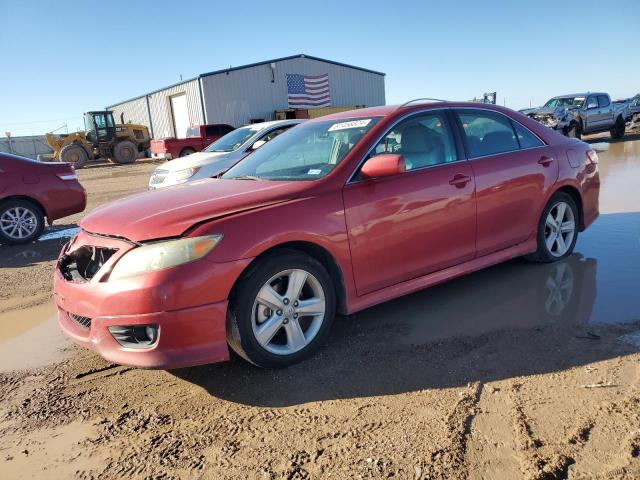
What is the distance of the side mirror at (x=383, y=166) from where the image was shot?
11.1 feet

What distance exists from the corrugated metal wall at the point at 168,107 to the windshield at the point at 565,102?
65.2 feet

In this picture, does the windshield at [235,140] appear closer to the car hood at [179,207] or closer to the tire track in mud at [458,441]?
the car hood at [179,207]

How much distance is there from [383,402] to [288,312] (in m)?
0.80

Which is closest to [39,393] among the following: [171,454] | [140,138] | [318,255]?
[171,454]

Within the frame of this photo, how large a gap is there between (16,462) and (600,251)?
526 centimetres

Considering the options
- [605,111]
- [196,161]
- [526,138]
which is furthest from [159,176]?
[605,111]

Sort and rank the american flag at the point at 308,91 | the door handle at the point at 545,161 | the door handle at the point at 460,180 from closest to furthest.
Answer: the door handle at the point at 460,180, the door handle at the point at 545,161, the american flag at the point at 308,91

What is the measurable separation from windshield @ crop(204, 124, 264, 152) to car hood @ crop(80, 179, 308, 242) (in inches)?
245

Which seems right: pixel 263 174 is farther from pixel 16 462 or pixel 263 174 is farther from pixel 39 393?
pixel 16 462

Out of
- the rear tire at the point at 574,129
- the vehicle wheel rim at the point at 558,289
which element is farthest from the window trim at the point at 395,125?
the rear tire at the point at 574,129

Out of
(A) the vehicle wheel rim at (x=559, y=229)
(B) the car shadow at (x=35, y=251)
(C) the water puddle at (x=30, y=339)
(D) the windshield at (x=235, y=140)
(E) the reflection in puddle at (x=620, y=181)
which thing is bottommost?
(E) the reflection in puddle at (x=620, y=181)

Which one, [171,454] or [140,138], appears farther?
[140,138]

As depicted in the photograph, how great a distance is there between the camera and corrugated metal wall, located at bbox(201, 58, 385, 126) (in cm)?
3116

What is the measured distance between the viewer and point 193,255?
285 centimetres
